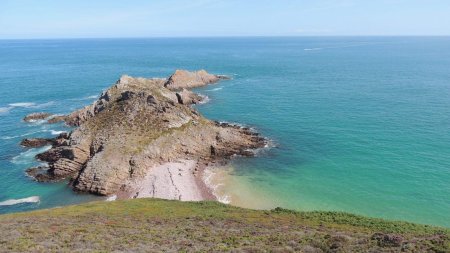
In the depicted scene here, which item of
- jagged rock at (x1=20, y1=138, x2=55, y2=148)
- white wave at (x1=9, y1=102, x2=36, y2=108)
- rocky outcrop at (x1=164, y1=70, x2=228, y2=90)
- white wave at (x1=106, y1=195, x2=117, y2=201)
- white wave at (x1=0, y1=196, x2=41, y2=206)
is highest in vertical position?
rocky outcrop at (x1=164, y1=70, x2=228, y2=90)

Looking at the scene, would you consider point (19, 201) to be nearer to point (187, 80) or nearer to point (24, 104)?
point (24, 104)

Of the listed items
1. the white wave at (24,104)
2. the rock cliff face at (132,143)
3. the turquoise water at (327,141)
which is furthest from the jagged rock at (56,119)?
the white wave at (24,104)

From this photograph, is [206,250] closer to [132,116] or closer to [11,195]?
[11,195]

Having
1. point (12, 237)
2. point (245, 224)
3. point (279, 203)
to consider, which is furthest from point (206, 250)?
point (279, 203)

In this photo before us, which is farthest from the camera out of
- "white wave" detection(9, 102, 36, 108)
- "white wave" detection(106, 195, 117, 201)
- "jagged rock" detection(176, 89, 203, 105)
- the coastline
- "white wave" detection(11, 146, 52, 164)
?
"white wave" detection(9, 102, 36, 108)

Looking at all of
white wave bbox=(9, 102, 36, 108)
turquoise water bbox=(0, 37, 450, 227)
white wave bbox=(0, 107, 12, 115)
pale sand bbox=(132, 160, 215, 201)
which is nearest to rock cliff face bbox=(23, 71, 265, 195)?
pale sand bbox=(132, 160, 215, 201)

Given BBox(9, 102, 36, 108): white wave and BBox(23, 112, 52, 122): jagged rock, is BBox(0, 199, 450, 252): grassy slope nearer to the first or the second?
BBox(23, 112, 52, 122): jagged rock
